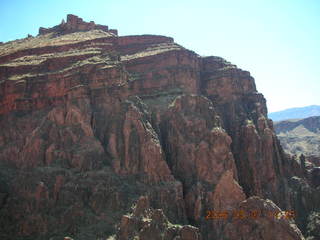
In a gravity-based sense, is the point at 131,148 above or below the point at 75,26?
below

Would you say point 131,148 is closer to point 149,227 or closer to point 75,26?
point 149,227

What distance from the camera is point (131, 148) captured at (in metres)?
74.8

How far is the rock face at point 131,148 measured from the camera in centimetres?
6588

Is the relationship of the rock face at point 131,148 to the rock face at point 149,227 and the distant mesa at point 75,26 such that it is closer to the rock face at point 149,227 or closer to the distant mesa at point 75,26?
the rock face at point 149,227

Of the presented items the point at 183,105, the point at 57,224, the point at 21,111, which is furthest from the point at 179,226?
the point at 21,111

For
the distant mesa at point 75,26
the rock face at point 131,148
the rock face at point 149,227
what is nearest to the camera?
the rock face at point 149,227

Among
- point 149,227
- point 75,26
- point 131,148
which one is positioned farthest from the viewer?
point 75,26

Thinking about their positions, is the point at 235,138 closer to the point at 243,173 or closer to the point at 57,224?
the point at 243,173

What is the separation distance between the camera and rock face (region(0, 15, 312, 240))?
65.9 metres

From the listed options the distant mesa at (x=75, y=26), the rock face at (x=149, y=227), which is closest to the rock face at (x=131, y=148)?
the rock face at (x=149, y=227)

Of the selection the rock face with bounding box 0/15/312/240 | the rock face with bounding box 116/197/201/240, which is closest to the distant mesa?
the rock face with bounding box 0/15/312/240
